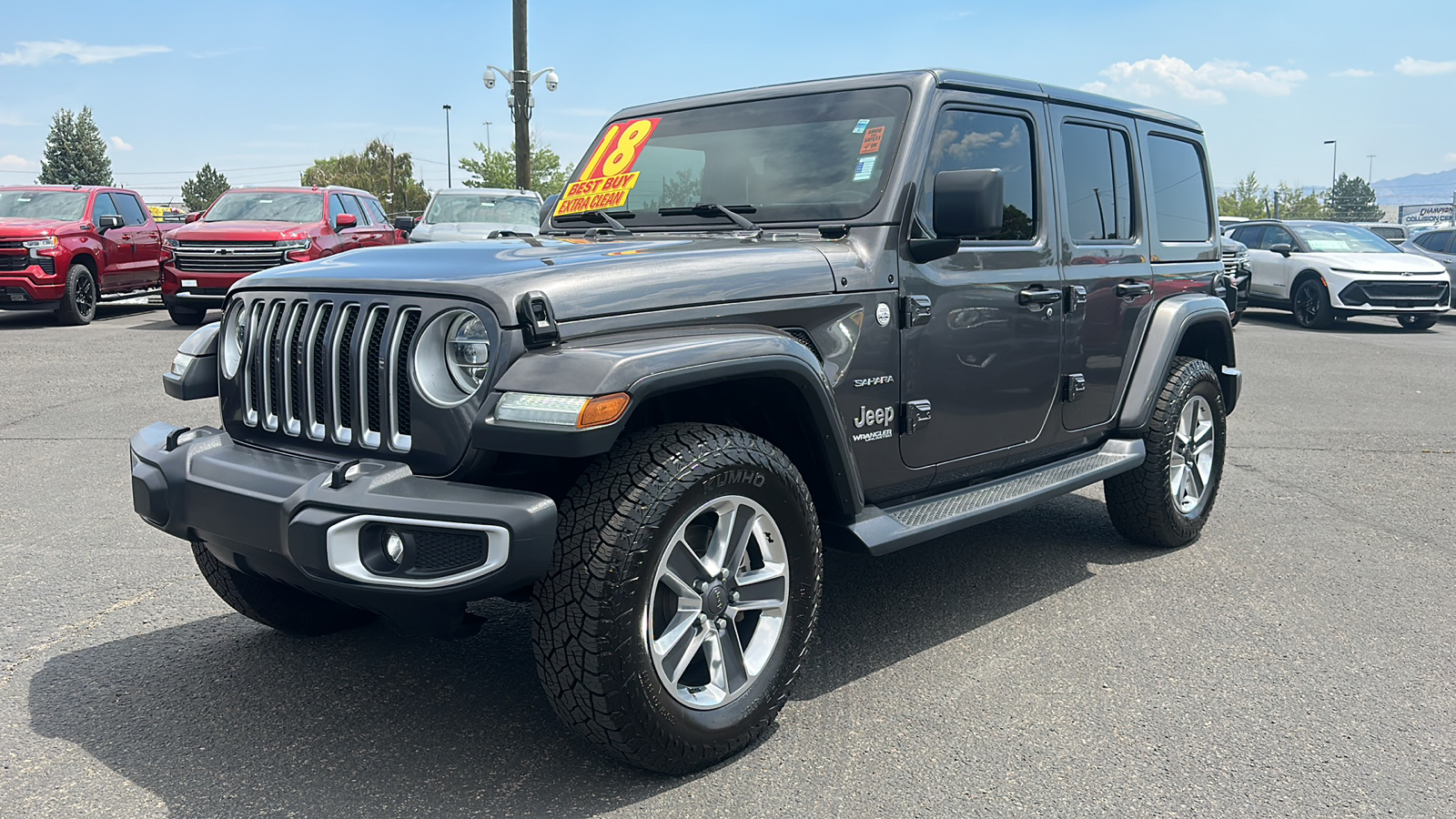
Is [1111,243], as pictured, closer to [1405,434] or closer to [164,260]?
[1405,434]

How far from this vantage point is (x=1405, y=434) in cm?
846

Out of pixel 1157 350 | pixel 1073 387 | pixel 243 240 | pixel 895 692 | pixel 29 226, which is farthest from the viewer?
pixel 29 226

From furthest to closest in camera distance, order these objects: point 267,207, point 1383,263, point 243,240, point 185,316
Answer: point 1383,263
point 267,207
point 185,316
point 243,240

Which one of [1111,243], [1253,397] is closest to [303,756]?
[1111,243]

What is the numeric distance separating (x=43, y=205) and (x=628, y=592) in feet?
52.1

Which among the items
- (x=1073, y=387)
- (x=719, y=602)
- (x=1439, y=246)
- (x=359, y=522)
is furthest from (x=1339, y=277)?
(x=359, y=522)

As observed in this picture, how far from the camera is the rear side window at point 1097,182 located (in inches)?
182

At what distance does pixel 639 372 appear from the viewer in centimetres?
276

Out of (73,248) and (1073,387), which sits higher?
(73,248)

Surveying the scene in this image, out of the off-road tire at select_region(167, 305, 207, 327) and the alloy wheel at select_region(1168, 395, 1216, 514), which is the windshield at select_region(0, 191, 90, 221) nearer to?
the off-road tire at select_region(167, 305, 207, 327)

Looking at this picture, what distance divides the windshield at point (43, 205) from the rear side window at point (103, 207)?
14 cm

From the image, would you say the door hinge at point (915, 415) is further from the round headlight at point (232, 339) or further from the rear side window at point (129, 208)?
the rear side window at point (129, 208)

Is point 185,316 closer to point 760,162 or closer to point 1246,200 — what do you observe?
point 760,162

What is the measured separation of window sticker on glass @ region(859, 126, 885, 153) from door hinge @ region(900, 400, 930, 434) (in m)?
0.87
